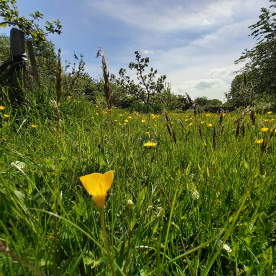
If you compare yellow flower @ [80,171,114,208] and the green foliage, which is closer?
yellow flower @ [80,171,114,208]

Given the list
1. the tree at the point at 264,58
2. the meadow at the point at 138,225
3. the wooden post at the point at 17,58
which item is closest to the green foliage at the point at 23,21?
the wooden post at the point at 17,58

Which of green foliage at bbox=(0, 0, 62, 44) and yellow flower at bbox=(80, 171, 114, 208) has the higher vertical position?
green foliage at bbox=(0, 0, 62, 44)

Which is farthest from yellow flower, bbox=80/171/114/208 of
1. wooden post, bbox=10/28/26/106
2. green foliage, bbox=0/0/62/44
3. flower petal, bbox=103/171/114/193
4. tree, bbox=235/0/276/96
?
tree, bbox=235/0/276/96

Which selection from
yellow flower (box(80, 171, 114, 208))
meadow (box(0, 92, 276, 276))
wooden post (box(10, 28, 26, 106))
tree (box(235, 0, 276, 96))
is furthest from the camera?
tree (box(235, 0, 276, 96))

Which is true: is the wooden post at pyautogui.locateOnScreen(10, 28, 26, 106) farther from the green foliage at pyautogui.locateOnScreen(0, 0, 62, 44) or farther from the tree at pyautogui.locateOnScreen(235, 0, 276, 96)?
the tree at pyautogui.locateOnScreen(235, 0, 276, 96)

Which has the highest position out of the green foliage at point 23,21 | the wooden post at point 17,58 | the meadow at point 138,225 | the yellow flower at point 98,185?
the green foliage at point 23,21

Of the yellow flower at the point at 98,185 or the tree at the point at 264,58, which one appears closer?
the yellow flower at the point at 98,185

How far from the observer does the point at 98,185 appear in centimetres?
45

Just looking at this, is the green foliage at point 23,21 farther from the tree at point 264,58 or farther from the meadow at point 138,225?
the tree at point 264,58

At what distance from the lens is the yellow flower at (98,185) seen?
0.41 m

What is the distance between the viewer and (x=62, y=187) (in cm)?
117

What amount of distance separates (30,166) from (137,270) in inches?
39.9

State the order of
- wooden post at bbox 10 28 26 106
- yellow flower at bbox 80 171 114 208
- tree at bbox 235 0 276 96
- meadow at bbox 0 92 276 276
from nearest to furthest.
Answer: yellow flower at bbox 80 171 114 208
meadow at bbox 0 92 276 276
wooden post at bbox 10 28 26 106
tree at bbox 235 0 276 96

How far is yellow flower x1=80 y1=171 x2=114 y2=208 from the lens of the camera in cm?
41
